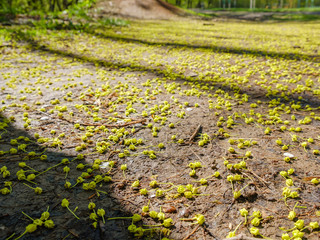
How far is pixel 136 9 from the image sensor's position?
64.5 feet

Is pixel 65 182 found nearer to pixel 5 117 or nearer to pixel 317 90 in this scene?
pixel 5 117

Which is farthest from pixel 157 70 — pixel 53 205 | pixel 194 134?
pixel 53 205

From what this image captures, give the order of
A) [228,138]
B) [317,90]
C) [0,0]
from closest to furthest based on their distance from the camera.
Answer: [228,138], [317,90], [0,0]

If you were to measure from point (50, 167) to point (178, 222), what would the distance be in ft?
4.98

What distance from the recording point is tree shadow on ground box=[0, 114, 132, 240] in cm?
175

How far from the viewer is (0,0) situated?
1455cm

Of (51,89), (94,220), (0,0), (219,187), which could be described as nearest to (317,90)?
(219,187)

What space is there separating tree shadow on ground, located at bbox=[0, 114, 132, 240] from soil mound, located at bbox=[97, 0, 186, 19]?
1786cm

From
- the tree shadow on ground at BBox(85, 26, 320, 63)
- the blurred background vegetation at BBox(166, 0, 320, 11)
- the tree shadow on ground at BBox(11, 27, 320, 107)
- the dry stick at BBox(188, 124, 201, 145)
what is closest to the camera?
the dry stick at BBox(188, 124, 201, 145)

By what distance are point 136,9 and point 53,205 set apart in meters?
20.4

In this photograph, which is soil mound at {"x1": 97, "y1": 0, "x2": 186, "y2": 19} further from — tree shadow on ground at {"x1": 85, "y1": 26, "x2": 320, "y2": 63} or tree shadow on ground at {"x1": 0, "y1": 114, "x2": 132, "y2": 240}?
tree shadow on ground at {"x1": 0, "y1": 114, "x2": 132, "y2": 240}

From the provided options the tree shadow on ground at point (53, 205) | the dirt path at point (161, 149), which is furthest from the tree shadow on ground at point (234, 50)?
the tree shadow on ground at point (53, 205)

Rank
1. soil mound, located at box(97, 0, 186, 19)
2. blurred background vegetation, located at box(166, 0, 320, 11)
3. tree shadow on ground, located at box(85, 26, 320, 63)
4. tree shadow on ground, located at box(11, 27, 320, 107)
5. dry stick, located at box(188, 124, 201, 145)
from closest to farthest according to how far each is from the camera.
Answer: dry stick, located at box(188, 124, 201, 145), tree shadow on ground, located at box(11, 27, 320, 107), tree shadow on ground, located at box(85, 26, 320, 63), soil mound, located at box(97, 0, 186, 19), blurred background vegetation, located at box(166, 0, 320, 11)

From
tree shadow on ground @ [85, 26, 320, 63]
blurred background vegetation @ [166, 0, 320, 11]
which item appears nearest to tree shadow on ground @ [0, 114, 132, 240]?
tree shadow on ground @ [85, 26, 320, 63]
